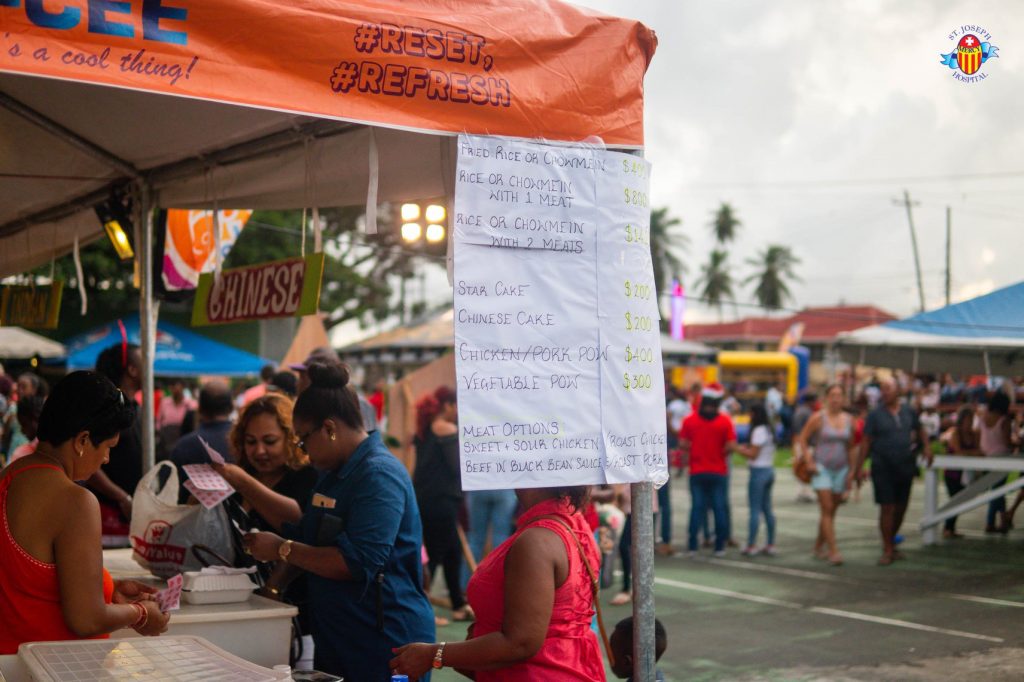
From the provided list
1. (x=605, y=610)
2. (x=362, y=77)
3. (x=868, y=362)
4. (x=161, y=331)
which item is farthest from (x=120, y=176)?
(x=868, y=362)

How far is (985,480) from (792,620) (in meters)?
5.56

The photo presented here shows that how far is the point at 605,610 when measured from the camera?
8.92 metres

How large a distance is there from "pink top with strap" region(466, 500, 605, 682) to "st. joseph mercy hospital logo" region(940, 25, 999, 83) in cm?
434

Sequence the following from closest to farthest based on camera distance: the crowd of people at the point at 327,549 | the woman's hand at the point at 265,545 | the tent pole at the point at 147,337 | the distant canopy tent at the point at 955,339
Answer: the crowd of people at the point at 327,549 → the woman's hand at the point at 265,545 → the tent pole at the point at 147,337 → the distant canopy tent at the point at 955,339

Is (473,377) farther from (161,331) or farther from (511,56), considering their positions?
(161,331)

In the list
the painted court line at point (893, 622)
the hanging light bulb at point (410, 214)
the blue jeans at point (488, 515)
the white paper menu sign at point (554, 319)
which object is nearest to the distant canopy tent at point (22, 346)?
the hanging light bulb at point (410, 214)

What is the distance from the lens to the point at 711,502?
11852 mm

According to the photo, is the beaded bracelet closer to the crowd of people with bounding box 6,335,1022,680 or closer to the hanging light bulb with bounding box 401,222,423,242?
the crowd of people with bounding box 6,335,1022,680

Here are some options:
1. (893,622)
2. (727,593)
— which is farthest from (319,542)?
(727,593)

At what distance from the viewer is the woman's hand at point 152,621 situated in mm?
3049

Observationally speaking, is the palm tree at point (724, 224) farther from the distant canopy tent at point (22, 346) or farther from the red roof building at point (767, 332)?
the distant canopy tent at point (22, 346)

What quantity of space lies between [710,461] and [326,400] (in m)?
8.54

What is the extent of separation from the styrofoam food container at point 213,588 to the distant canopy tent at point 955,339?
10.2 meters

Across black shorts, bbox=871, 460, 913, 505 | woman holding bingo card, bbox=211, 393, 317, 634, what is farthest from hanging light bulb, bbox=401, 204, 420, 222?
black shorts, bbox=871, 460, 913, 505
